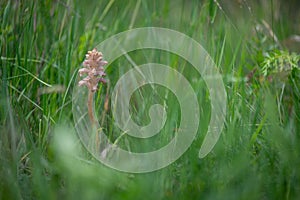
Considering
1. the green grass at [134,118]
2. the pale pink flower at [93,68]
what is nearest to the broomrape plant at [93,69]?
the pale pink flower at [93,68]

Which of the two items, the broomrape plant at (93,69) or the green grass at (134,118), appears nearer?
the green grass at (134,118)

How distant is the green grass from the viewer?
1271mm

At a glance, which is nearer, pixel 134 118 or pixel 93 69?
pixel 93 69

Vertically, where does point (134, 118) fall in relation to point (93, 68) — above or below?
below

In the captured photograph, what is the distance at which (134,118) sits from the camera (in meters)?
1.71

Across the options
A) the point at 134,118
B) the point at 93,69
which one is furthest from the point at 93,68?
the point at 134,118

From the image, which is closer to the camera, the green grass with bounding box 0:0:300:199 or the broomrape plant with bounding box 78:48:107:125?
the green grass with bounding box 0:0:300:199

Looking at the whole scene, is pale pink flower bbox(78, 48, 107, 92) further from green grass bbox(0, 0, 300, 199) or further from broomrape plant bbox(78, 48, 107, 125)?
green grass bbox(0, 0, 300, 199)

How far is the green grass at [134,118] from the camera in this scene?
1271 millimetres

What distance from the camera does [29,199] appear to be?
1.28m

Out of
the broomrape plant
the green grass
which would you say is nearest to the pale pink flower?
the broomrape plant

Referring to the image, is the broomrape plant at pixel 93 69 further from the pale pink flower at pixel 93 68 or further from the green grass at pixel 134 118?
the green grass at pixel 134 118

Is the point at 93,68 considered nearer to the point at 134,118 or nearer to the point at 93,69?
the point at 93,69

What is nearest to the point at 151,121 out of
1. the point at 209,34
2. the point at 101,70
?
the point at 101,70
